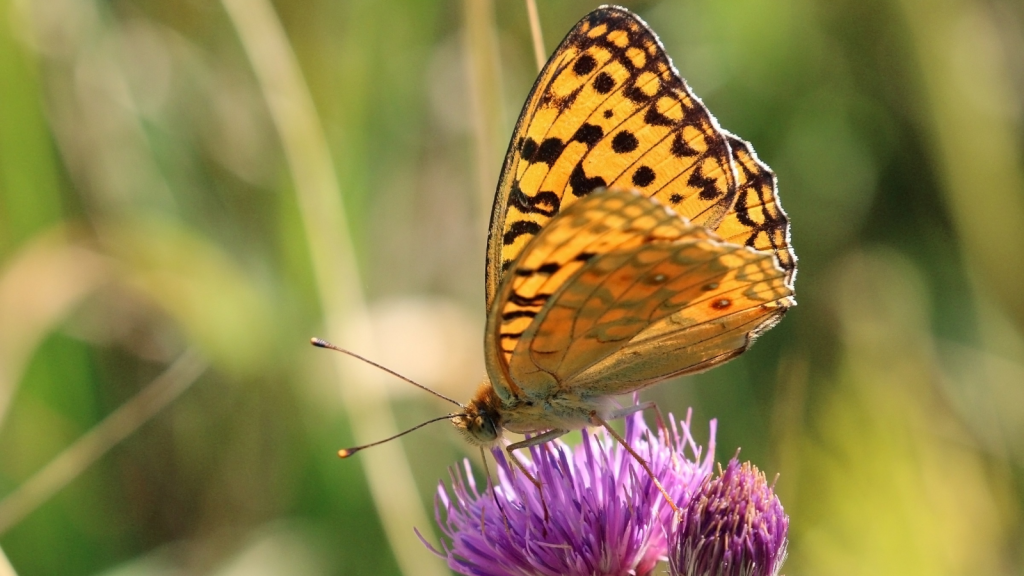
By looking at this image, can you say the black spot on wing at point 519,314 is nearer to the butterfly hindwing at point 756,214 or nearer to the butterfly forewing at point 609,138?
the butterfly forewing at point 609,138

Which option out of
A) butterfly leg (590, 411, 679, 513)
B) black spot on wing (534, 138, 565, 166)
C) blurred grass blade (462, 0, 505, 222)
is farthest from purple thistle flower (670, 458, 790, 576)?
blurred grass blade (462, 0, 505, 222)

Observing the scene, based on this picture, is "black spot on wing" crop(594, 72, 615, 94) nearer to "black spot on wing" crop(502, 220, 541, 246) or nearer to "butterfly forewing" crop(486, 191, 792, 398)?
"black spot on wing" crop(502, 220, 541, 246)

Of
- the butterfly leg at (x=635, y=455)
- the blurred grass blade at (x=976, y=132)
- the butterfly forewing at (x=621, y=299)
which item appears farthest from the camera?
the blurred grass blade at (x=976, y=132)

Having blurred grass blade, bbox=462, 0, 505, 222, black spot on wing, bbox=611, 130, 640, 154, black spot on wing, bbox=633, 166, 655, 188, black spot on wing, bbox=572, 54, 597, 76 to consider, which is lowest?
black spot on wing, bbox=633, 166, 655, 188

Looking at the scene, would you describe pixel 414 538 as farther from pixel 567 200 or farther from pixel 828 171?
pixel 828 171

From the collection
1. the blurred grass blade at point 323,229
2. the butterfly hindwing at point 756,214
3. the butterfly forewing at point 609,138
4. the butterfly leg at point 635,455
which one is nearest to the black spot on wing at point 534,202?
the butterfly forewing at point 609,138

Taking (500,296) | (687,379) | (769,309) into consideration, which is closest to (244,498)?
(687,379)
